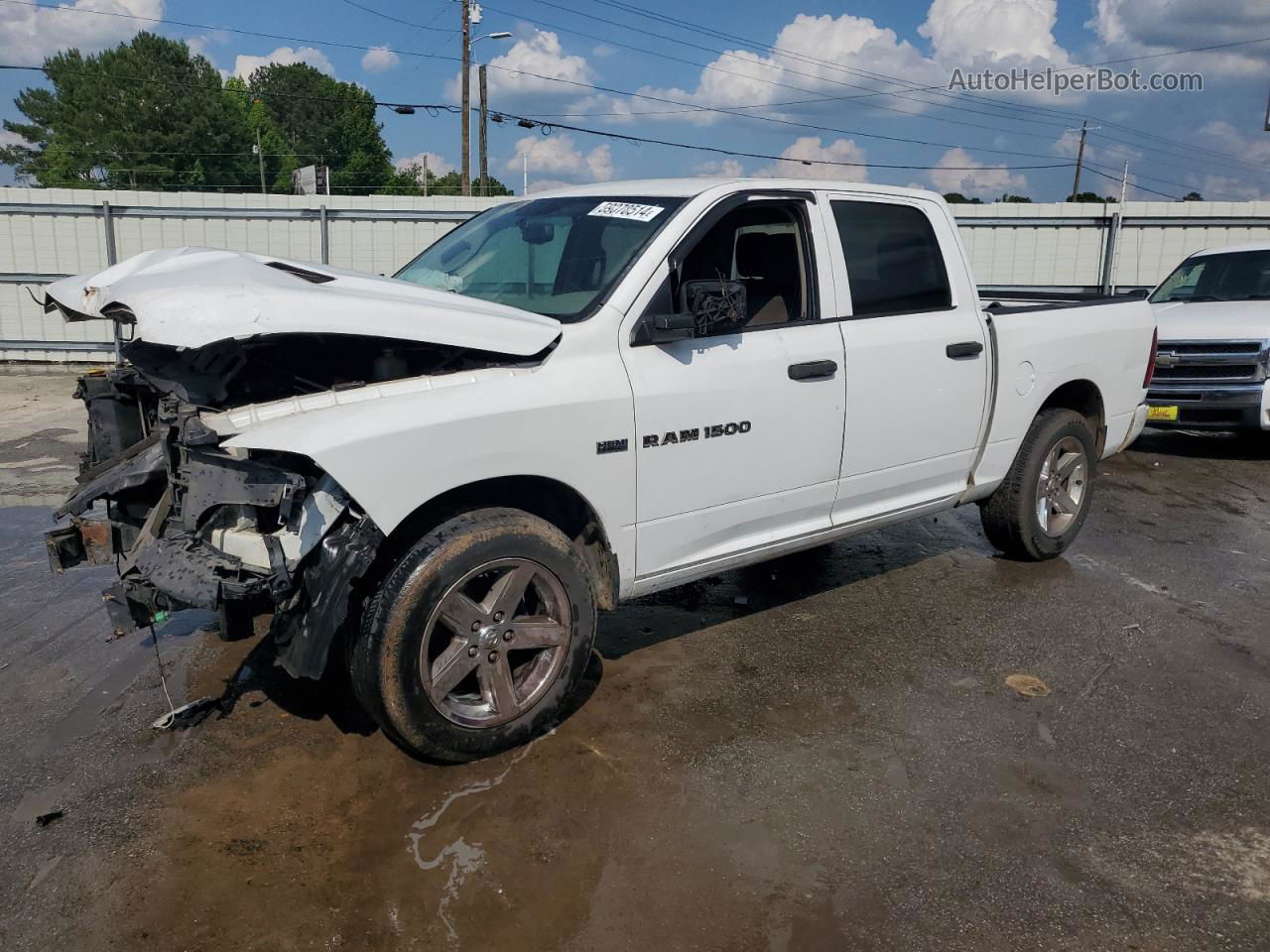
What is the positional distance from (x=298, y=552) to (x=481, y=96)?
97.1ft

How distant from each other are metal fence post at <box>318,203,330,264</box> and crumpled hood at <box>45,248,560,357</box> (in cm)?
1051

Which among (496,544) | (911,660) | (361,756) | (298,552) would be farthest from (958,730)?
(298,552)

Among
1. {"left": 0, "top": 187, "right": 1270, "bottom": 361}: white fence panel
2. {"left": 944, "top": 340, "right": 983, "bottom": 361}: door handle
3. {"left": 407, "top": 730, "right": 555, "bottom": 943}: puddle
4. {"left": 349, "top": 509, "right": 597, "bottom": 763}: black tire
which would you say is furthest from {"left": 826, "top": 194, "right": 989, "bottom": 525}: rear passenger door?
{"left": 0, "top": 187, "right": 1270, "bottom": 361}: white fence panel

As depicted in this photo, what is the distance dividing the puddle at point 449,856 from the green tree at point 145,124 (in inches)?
3263

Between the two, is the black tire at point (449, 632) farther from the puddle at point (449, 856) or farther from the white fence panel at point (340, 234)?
the white fence panel at point (340, 234)

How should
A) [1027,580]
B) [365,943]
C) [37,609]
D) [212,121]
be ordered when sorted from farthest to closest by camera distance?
[212,121], [1027,580], [37,609], [365,943]

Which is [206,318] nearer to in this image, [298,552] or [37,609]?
[298,552]

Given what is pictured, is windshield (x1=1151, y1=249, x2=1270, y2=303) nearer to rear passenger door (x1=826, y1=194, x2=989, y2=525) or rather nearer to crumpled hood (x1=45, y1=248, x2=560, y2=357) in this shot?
rear passenger door (x1=826, y1=194, x2=989, y2=525)

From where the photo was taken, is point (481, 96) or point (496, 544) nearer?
point (496, 544)

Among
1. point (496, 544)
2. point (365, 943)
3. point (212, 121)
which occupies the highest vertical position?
point (212, 121)

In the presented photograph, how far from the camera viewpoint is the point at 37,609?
4930 mm

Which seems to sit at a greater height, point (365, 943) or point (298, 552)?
point (298, 552)

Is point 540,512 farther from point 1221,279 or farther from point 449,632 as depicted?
point 1221,279

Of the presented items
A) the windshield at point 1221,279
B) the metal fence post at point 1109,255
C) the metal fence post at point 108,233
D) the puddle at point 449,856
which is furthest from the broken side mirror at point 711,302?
the metal fence post at point 1109,255
